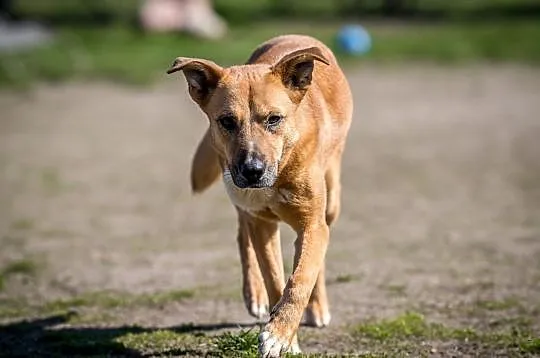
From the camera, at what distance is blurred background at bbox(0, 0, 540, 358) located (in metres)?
7.12

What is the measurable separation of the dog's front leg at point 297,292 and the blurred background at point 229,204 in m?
0.49

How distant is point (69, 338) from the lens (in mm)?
6980

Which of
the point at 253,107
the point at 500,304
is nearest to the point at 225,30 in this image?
the point at 500,304

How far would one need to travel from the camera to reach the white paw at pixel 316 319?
23.1 feet

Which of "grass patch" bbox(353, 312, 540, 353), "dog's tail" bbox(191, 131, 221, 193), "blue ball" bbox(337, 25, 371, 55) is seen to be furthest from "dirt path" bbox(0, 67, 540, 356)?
"blue ball" bbox(337, 25, 371, 55)

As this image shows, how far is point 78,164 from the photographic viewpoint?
13.1m

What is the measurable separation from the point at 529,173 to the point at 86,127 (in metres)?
6.39

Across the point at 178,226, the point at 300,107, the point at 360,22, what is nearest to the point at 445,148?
the point at 178,226

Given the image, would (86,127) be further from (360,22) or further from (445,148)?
(360,22)

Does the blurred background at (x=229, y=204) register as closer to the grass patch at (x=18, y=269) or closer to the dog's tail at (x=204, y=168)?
the grass patch at (x=18, y=269)

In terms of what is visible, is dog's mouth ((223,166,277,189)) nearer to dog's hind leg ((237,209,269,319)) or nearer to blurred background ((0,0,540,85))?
dog's hind leg ((237,209,269,319))

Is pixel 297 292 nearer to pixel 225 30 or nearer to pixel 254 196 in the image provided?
pixel 254 196

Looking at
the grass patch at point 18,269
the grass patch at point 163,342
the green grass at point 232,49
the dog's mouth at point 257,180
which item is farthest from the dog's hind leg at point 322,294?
the green grass at point 232,49

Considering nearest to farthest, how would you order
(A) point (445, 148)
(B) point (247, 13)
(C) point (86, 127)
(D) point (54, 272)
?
1. (D) point (54, 272)
2. (A) point (445, 148)
3. (C) point (86, 127)
4. (B) point (247, 13)
